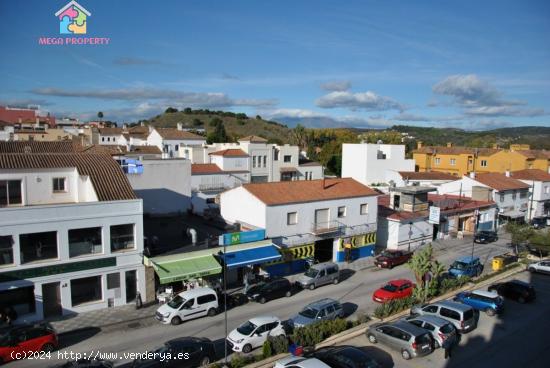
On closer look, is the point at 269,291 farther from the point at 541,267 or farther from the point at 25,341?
Answer: the point at 541,267

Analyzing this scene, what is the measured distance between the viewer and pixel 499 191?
2140 inches

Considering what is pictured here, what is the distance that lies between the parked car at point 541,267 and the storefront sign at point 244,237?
24.0 m

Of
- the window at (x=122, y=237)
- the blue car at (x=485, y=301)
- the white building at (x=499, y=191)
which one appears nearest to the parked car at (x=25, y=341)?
the window at (x=122, y=237)

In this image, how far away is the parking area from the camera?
20500 millimetres

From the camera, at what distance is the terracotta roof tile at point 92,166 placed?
27.0 metres

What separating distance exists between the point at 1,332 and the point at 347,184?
2886 cm

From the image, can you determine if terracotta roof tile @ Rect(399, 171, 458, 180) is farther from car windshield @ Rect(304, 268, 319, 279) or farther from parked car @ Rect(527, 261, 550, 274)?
car windshield @ Rect(304, 268, 319, 279)

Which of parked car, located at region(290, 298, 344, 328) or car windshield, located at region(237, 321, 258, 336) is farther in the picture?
parked car, located at region(290, 298, 344, 328)

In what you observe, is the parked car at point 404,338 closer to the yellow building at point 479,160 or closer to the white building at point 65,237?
the white building at point 65,237

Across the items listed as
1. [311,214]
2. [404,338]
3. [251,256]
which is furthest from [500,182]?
[404,338]

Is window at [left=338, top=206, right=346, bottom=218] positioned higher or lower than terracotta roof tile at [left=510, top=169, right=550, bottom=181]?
lower

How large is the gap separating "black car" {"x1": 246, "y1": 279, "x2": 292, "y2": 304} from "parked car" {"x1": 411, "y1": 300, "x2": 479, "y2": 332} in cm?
846

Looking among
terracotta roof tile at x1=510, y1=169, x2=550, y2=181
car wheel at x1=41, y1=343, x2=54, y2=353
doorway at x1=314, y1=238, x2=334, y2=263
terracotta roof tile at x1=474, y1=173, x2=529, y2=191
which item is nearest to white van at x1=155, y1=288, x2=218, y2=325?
car wheel at x1=41, y1=343, x2=54, y2=353

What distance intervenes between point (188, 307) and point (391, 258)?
64.3 ft
